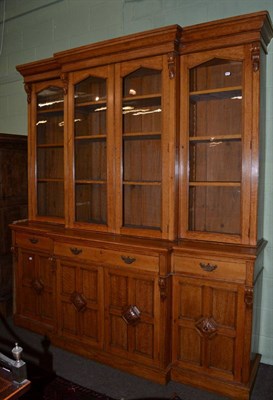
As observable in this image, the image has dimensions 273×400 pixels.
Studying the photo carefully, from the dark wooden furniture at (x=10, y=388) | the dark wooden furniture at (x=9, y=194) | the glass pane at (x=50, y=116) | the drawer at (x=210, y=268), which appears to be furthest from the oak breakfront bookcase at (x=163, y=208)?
the dark wooden furniture at (x=10, y=388)

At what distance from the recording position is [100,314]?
8.33 feet

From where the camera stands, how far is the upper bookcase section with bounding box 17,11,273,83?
82.6 inches

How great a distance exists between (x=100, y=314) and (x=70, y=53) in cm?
205

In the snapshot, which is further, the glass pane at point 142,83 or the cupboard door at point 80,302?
the cupboard door at point 80,302

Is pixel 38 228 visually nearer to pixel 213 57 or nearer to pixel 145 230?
pixel 145 230

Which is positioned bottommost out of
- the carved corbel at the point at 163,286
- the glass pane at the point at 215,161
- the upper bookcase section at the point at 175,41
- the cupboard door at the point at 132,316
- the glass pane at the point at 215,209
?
the cupboard door at the point at 132,316

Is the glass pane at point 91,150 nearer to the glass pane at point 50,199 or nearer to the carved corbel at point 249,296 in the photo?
the glass pane at point 50,199

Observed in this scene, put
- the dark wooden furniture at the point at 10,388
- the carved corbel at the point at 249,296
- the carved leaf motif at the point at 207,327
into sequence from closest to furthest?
the dark wooden furniture at the point at 10,388
the carved corbel at the point at 249,296
the carved leaf motif at the point at 207,327

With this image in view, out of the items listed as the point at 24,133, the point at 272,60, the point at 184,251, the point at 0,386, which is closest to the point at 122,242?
the point at 184,251

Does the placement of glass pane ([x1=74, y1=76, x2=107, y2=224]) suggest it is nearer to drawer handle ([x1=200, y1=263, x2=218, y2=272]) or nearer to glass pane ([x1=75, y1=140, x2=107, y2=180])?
glass pane ([x1=75, y1=140, x2=107, y2=180])

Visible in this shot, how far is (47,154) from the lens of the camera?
Result: 10.2 feet

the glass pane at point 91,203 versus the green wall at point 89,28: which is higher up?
the green wall at point 89,28

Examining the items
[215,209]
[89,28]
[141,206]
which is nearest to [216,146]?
[215,209]

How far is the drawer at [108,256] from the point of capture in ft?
7.59
